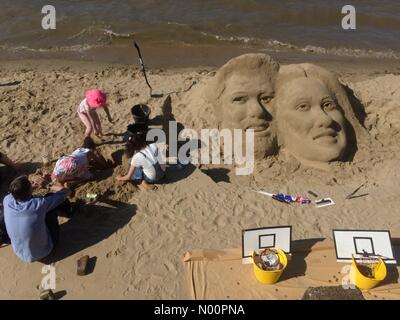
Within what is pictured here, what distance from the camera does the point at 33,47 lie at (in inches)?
433

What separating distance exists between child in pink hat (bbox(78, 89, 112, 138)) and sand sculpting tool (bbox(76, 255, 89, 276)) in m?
2.37

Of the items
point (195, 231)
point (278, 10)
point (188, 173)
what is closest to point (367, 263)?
point (195, 231)

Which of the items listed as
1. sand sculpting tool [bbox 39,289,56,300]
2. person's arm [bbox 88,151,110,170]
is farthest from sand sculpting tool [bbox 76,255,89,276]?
person's arm [bbox 88,151,110,170]

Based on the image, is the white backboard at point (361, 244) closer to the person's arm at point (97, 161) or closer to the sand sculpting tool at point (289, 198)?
the sand sculpting tool at point (289, 198)

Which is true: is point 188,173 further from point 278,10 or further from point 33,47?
point 278,10

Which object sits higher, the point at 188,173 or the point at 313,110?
the point at 313,110

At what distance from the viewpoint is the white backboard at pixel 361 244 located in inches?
159

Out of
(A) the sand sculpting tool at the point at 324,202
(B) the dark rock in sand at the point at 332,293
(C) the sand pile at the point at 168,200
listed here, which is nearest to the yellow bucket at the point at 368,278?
(B) the dark rock in sand at the point at 332,293

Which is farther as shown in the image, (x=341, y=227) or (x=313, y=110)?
(x=313, y=110)

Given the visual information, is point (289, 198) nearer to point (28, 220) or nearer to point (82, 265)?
point (82, 265)

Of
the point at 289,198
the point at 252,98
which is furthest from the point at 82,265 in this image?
the point at 252,98

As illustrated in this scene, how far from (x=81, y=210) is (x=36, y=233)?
850 mm

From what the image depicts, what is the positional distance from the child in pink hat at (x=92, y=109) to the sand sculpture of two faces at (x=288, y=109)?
6.04 ft

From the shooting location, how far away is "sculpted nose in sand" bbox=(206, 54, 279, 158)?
626cm
